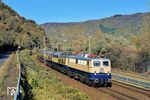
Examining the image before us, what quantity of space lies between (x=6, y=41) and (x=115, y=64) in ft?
234

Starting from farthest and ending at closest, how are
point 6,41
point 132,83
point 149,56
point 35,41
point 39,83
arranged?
point 35,41, point 6,41, point 149,56, point 132,83, point 39,83

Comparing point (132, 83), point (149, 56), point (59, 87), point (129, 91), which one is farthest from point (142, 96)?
point (149, 56)

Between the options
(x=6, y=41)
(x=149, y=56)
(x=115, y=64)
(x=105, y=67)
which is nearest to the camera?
(x=105, y=67)

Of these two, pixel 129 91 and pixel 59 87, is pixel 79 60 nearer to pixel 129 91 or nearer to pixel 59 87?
pixel 129 91

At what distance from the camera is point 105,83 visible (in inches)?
1347

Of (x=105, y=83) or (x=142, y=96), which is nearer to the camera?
(x=142, y=96)

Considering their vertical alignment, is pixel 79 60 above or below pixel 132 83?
above

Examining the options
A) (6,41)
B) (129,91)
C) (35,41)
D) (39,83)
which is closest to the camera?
(39,83)

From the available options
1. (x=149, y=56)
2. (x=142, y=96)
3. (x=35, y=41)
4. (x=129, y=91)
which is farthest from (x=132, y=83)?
(x=35, y=41)

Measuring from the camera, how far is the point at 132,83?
37094 millimetres

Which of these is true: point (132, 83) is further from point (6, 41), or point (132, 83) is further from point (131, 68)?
point (6, 41)

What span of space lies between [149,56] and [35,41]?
417 feet

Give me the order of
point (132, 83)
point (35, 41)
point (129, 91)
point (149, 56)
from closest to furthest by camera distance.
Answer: point (129, 91) < point (132, 83) < point (149, 56) < point (35, 41)

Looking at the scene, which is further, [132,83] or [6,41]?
[6,41]
